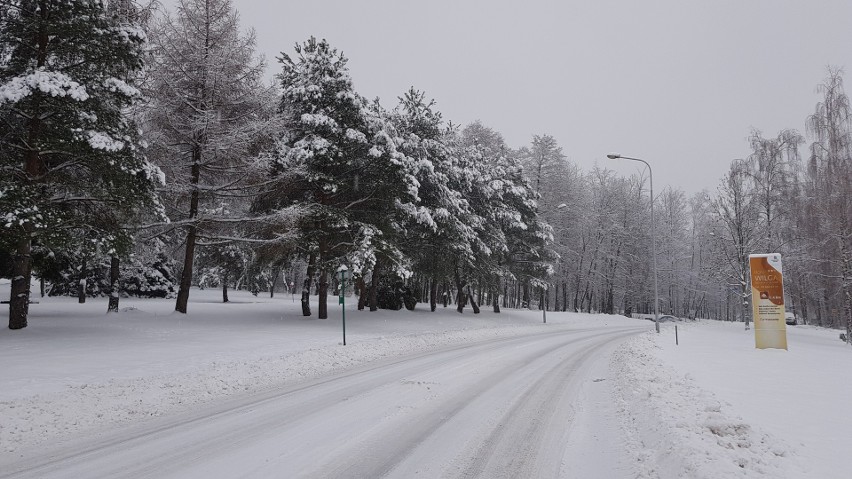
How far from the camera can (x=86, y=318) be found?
56.1 ft

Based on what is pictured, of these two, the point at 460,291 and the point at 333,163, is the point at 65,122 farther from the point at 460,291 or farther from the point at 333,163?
the point at 460,291

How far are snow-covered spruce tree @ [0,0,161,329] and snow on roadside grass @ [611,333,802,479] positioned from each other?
13.7 metres

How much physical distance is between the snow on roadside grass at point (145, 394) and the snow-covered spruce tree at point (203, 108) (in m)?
8.10

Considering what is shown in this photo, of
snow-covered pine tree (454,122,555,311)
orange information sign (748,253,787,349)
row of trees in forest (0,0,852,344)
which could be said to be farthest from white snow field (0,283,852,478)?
snow-covered pine tree (454,122,555,311)

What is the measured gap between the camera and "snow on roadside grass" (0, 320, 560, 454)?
6.46 meters

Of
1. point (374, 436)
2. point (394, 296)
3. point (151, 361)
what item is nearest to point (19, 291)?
point (151, 361)

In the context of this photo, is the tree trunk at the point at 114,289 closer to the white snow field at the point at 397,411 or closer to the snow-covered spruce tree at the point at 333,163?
the white snow field at the point at 397,411

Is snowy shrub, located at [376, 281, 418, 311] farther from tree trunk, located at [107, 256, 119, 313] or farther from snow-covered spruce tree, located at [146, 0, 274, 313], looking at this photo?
tree trunk, located at [107, 256, 119, 313]

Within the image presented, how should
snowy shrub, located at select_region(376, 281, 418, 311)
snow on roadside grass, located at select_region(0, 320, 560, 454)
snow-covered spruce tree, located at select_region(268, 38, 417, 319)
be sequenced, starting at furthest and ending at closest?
1. snowy shrub, located at select_region(376, 281, 418, 311)
2. snow-covered spruce tree, located at select_region(268, 38, 417, 319)
3. snow on roadside grass, located at select_region(0, 320, 560, 454)

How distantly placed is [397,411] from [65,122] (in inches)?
499

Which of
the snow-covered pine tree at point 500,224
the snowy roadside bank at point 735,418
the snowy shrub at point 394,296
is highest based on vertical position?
the snow-covered pine tree at point 500,224

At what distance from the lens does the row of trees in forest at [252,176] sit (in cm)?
1267

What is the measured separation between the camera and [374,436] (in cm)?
599

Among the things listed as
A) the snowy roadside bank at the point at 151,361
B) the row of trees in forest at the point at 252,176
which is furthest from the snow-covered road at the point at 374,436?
the row of trees in forest at the point at 252,176
